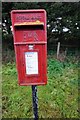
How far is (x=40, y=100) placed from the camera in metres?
4.88

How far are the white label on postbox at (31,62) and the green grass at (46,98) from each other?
1237 mm

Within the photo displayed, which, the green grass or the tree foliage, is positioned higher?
the tree foliage

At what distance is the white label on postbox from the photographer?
3.52 m

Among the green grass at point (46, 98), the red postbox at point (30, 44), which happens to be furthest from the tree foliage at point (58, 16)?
the red postbox at point (30, 44)

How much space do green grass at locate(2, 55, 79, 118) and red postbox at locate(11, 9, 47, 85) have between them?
1196 millimetres

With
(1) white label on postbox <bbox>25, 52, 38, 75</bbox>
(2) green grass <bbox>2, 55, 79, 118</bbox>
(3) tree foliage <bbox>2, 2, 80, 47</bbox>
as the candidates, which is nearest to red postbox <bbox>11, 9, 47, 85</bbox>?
(1) white label on postbox <bbox>25, 52, 38, 75</bbox>

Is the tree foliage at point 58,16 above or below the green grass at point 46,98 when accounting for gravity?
above

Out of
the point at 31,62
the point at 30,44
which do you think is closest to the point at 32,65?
the point at 31,62

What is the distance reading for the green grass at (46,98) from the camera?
4.61 m

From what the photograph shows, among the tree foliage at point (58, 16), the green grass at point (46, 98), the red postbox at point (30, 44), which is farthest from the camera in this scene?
the tree foliage at point (58, 16)

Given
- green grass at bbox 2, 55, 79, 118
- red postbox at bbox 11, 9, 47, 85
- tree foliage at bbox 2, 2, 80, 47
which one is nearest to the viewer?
red postbox at bbox 11, 9, 47, 85

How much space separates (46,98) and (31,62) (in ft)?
5.26

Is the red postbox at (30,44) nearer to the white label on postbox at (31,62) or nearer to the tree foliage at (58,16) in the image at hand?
the white label on postbox at (31,62)

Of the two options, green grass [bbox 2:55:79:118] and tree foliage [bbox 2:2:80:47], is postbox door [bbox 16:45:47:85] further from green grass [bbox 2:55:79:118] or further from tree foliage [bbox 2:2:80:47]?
tree foliage [bbox 2:2:80:47]
